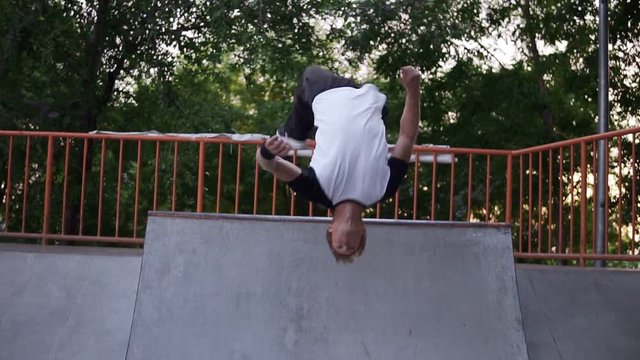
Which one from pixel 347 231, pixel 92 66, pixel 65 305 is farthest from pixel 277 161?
pixel 92 66

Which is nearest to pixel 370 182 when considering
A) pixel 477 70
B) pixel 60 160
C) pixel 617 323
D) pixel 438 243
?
pixel 438 243

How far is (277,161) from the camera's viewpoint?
452cm

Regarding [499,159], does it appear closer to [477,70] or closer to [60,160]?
[477,70]

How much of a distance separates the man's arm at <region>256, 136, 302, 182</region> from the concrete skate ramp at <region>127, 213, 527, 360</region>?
1.06 m

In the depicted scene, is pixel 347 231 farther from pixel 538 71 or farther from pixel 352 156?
pixel 538 71

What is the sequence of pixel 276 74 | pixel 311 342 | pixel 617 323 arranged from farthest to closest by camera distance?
pixel 276 74 → pixel 617 323 → pixel 311 342

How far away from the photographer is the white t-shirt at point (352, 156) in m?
4.78

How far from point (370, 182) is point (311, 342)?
115cm

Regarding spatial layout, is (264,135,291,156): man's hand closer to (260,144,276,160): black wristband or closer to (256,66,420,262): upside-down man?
(260,144,276,160): black wristband

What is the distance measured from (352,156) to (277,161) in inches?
19.1

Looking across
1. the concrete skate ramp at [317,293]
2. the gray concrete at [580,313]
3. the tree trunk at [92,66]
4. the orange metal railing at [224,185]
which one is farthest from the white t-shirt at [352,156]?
the tree trunk at [92,66]

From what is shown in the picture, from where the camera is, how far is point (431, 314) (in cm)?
550

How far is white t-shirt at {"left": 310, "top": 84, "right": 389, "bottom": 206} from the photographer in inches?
188

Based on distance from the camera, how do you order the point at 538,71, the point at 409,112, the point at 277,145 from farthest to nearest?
1. the point at 538,71
2. the point at 409,112
3. the point at 277,145
